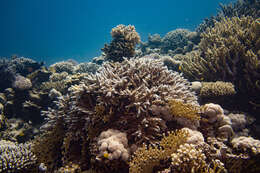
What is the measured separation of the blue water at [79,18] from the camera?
95.1 m

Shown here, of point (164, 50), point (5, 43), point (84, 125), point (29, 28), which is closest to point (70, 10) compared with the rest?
point (29, 28)

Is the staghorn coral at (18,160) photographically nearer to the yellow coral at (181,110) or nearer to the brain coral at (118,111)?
the brain coral at (118,111)

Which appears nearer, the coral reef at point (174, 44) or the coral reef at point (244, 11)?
the coral reef at point (244, 11)

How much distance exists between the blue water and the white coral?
93.6 metres

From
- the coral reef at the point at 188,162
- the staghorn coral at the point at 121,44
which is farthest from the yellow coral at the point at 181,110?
the staghorn coral at the point at 121,44

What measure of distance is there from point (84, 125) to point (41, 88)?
19.9 feet

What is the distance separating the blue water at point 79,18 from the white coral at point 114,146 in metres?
93.6

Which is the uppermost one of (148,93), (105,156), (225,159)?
(148,93)

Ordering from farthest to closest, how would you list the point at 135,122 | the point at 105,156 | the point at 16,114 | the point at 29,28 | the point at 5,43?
1. the point at 29,28
2. the point at 5,43
3. the point at 16,114
4. the point at 135,122
5. the point at 105,156

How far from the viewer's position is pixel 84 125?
327cm

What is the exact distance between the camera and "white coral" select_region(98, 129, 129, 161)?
2332 mm

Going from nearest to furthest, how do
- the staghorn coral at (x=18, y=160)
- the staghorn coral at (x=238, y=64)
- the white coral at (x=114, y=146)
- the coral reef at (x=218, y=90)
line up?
1. the white coral at (x=114, y=146)
2. the staghorn coral at (x=18, y=160)
3. the coral reef at (x=218, y=90)
4. the staghorn coral at (x=238, y=64)

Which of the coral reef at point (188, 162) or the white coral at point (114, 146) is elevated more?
the white coral at point (114, 146)

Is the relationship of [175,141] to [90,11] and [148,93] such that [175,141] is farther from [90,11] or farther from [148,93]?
[90,11]
